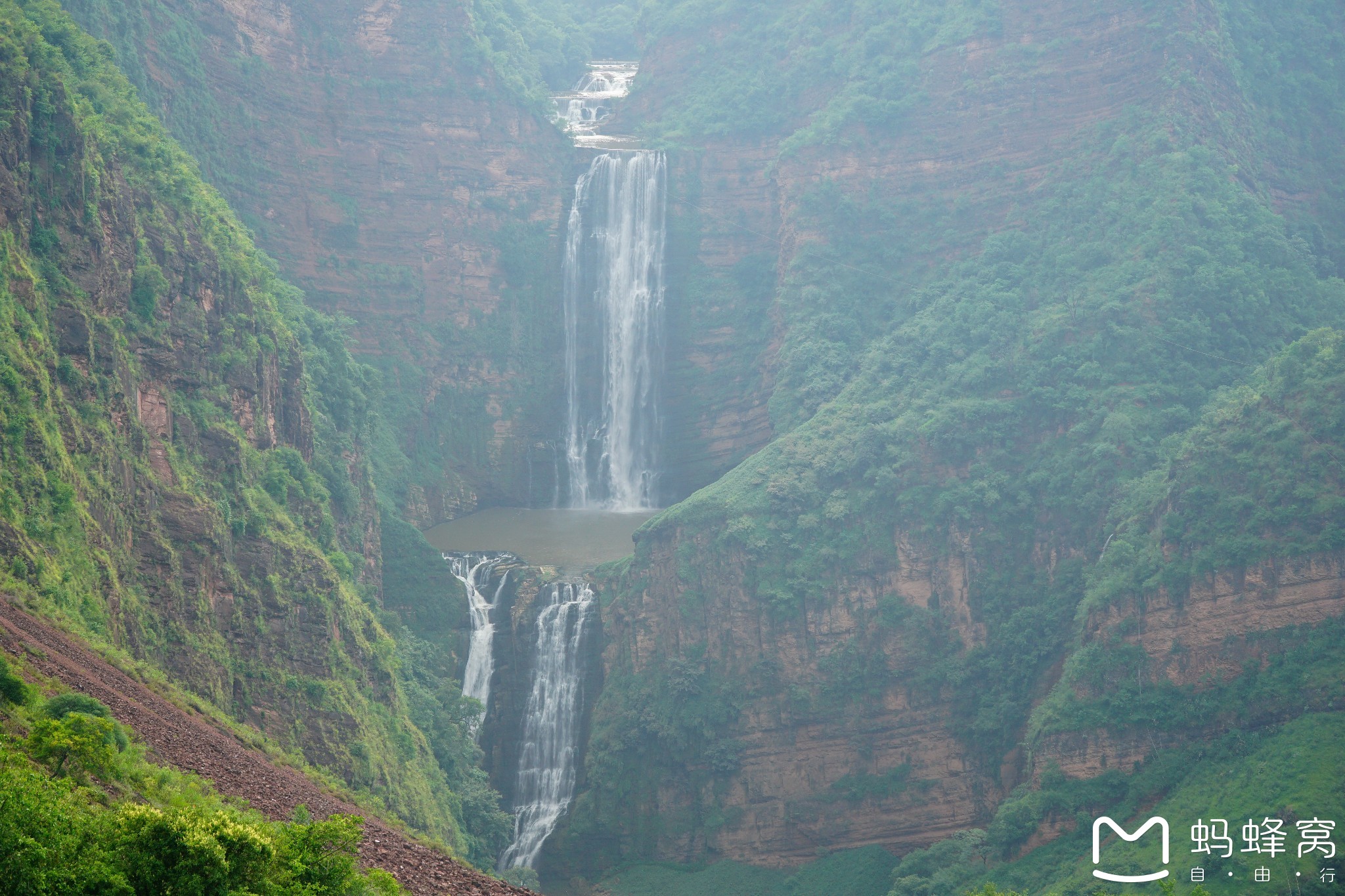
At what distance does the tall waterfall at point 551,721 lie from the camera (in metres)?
41.9

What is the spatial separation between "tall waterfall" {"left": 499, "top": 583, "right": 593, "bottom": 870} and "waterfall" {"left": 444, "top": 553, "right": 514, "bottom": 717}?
1.47m

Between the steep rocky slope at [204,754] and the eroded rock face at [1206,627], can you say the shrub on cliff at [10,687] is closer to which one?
the steep rocky slope at [204,754]

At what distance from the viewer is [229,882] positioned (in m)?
13.2

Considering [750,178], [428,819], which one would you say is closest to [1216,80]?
[750,178]

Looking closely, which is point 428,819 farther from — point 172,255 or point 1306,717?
point 1306,717

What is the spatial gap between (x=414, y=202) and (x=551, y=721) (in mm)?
22602

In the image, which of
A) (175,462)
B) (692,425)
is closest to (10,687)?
(175,462)

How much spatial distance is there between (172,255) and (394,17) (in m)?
25.4

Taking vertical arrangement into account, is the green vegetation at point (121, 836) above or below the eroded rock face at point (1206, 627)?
above

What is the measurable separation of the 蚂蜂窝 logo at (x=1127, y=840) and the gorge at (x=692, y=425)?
0.39 metres

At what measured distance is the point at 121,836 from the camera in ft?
42.3

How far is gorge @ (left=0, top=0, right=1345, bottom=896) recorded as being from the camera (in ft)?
96.3

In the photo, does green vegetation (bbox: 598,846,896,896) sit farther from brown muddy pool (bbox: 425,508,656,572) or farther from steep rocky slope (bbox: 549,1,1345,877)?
brown muddy pool (bbox: 425,508,656,572)

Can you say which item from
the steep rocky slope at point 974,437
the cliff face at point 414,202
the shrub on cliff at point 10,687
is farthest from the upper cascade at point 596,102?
the shrub on cliff at point 10,687
